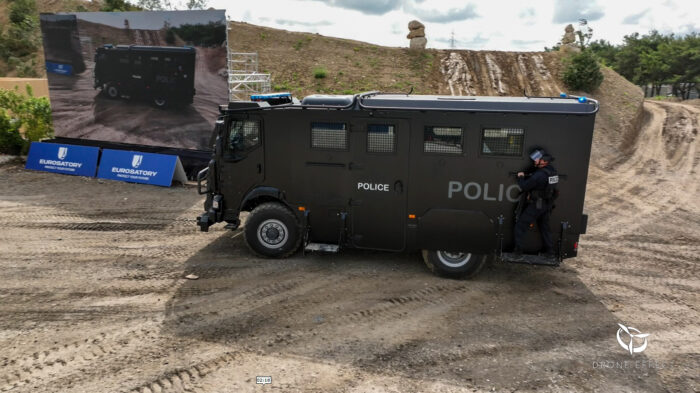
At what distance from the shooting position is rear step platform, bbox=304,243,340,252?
28.8 feet

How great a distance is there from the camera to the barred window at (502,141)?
24.9ft

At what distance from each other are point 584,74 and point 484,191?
24.3 meters

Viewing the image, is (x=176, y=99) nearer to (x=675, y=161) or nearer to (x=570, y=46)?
(x=675, y=161)

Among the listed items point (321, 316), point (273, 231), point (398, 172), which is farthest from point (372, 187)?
point (321, 316)

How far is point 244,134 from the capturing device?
350 inches

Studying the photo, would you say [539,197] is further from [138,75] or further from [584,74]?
[584,74]

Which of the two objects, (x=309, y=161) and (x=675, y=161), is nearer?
(x=309, y=161)

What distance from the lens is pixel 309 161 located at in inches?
339

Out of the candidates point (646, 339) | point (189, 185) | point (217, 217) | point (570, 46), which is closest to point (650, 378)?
point (646, 339)

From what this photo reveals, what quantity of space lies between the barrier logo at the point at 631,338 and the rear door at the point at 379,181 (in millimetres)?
3561

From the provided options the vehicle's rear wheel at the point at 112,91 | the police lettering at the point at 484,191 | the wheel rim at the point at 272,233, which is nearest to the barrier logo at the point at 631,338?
the police lettering at the point at 484,191

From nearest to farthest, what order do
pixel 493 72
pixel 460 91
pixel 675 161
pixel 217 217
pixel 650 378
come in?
pixel 650 378
pixel 217 217
pixel 675 161
pixel 460 91
pixel 493 72

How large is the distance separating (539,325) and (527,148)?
273 cm

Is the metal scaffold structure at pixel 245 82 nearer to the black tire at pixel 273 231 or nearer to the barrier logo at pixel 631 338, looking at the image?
the black tire at pixel 273 231
